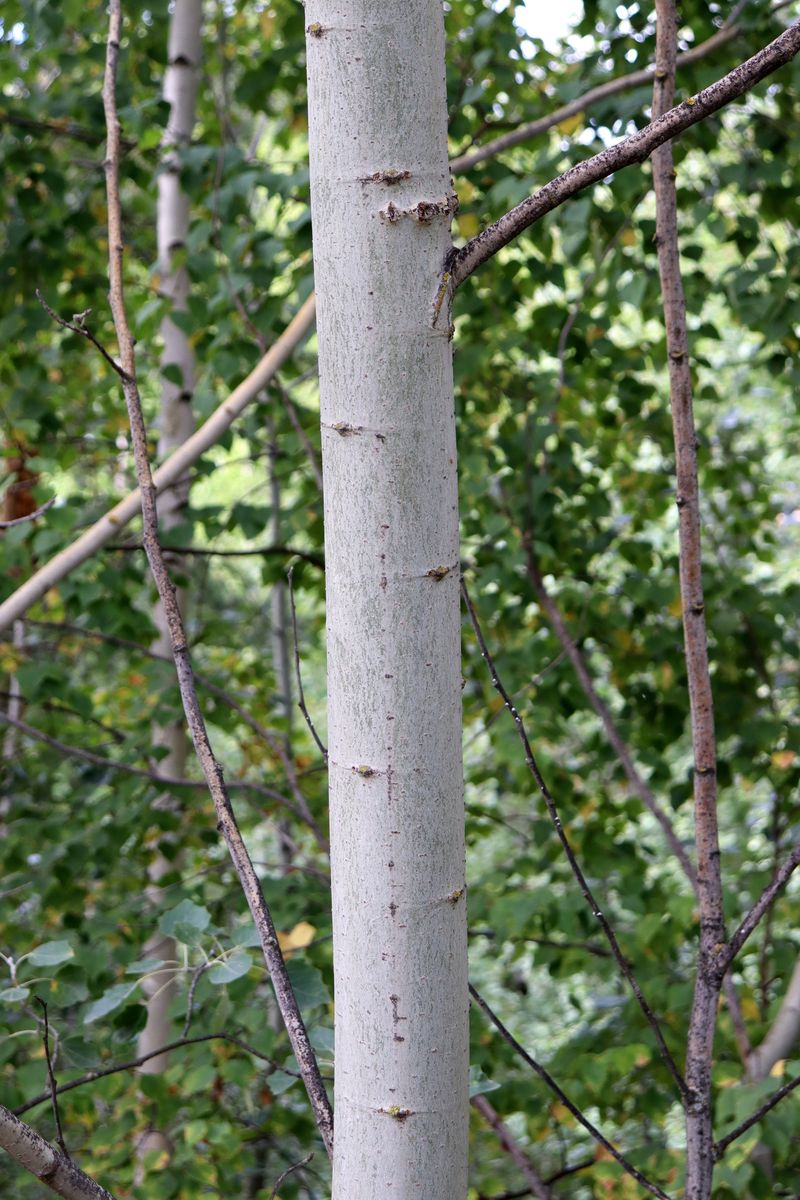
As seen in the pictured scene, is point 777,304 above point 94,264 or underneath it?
underneath

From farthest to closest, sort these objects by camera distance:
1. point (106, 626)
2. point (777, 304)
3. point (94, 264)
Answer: point (94, 264)
point (106, 626)
point (777, 304)

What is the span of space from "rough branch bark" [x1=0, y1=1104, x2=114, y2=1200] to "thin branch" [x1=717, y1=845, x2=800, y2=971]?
0.46m

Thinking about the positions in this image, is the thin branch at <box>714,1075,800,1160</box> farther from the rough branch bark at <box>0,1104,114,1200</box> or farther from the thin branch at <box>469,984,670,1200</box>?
the rough branch bark at <box>0,1104,114,1200</box>

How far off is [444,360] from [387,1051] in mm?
399

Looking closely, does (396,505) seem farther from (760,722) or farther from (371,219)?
(760,722)

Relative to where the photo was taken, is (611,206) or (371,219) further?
(611,206)

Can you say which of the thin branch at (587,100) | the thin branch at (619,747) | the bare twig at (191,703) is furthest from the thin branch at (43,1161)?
the thin branch at (587,100)

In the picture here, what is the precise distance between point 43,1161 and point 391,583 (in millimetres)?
407

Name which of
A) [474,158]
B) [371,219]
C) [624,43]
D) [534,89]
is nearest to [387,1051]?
[371,219]

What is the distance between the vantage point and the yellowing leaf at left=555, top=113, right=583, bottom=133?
199 cm

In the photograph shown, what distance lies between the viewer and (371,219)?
62 centimetres

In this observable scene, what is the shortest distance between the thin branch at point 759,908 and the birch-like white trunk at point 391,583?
0.80 ft

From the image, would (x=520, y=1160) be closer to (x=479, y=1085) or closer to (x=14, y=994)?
(x=479, y=1085)

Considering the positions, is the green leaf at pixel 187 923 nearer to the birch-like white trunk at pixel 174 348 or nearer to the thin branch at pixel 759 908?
the thin branch at pixel 759 908
